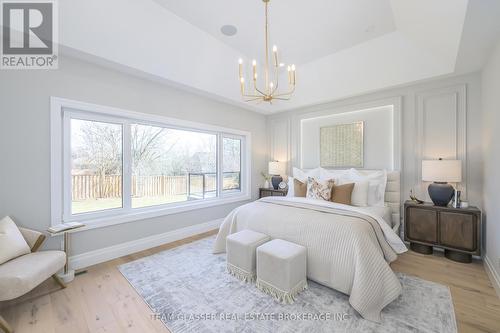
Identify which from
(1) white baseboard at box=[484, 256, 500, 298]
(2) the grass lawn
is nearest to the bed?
(1) white baseboard at box=[484, 256, 500, 298]

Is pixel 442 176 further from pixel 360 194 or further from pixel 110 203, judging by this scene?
pixel 110 203

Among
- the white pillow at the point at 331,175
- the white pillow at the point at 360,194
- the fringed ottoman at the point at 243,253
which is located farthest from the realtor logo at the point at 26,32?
the white pillow at the point at 360,194

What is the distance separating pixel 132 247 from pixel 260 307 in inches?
85.0

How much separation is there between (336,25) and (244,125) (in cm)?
251

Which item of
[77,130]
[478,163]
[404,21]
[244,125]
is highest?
[404,21]

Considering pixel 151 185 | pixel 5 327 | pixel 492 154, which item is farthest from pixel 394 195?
pixel 5 327

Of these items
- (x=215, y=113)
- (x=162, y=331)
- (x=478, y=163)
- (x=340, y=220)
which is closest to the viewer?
(x=162, y=331)

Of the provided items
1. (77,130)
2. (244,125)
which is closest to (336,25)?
(244,125)

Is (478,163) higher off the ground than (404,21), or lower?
lower

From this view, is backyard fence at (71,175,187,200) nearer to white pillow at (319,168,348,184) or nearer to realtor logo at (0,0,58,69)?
realtor logo at (0,0,58,69)

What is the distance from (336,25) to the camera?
9.87ft

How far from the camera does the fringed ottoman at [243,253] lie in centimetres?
229

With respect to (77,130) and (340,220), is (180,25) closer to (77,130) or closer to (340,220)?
(77,130)

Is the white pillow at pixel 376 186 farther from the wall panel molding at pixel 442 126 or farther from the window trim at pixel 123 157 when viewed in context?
the window trim at pixel 123 157
